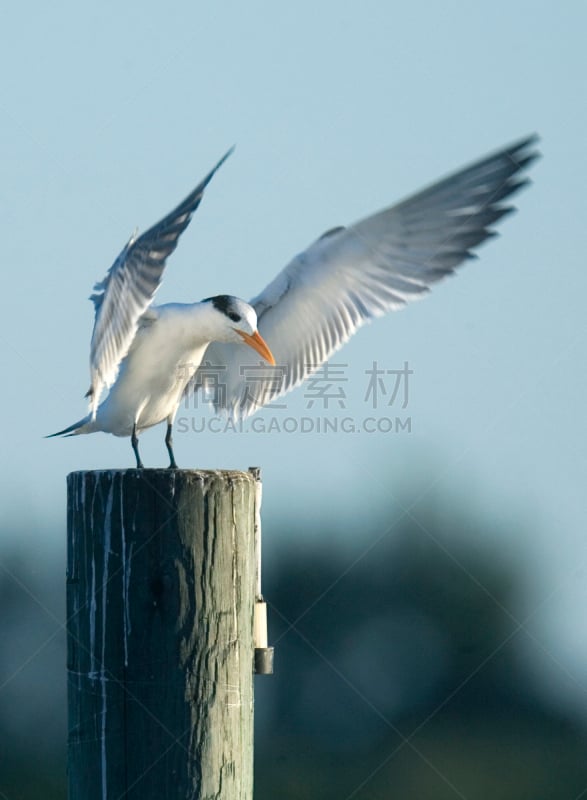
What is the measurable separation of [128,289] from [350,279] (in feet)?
4.52

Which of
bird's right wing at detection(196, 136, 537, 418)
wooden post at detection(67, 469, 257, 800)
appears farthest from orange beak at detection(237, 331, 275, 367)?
wooden post at detection(67, 469, 257, 800)

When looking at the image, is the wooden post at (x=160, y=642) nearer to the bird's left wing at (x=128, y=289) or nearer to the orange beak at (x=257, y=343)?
the bird's left wing at (x=128, y=289)

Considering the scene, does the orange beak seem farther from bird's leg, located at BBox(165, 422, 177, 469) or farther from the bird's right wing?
bird's leg, located at BBox(165, 422, 177, 469)

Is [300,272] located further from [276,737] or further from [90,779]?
[276,737]

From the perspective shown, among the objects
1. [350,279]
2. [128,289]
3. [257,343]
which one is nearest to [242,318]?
[257,343]

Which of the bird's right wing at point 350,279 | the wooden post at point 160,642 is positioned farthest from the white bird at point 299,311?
the wooden post at point 160,642

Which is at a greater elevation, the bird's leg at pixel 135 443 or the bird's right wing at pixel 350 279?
the bird's right wing at pixel 350 279

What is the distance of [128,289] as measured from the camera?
226 inches

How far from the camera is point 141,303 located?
223 inches

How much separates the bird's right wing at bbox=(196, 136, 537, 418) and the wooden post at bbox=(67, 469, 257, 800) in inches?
127

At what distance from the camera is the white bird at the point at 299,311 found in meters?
6.14

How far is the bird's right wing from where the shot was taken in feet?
21.8

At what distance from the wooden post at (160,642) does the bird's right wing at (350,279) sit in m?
3.23

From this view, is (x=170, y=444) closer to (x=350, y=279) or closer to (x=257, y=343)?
(x=257, y=343)
